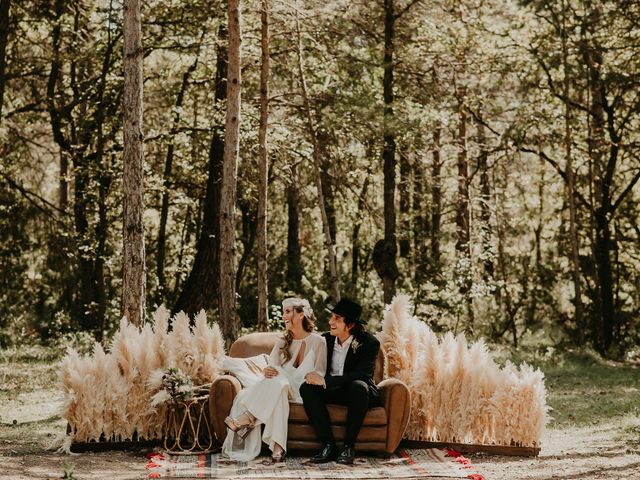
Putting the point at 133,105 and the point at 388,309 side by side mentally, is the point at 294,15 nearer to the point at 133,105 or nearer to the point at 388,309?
the point at 133,105

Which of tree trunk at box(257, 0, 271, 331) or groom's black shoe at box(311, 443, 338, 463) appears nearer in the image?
groom's black shoe at box(311, 443, 338, 463)

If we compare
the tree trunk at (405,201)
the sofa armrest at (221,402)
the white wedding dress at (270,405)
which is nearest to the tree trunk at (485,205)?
the tree trunk at (405,201)

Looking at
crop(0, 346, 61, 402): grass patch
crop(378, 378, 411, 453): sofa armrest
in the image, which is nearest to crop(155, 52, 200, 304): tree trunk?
crop(0, 346, 61, 402): grass patch

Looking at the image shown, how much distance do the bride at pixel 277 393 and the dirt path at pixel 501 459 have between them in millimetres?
892

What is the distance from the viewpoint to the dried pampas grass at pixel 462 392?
862 centimetres

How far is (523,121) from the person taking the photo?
2077 centimetres

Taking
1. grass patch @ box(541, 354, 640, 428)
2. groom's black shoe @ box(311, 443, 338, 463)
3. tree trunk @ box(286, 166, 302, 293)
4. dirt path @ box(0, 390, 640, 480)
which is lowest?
grass patch @ box(541, 354, 640, 428)

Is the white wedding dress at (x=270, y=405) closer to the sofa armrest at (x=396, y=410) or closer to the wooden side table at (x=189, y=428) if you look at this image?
the wooden side table at (x=189, y=428)

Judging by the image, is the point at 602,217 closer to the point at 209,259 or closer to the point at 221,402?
the point at 209,259

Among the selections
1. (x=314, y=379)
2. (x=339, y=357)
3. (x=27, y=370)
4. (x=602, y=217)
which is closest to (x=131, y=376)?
(x=314, y=379)

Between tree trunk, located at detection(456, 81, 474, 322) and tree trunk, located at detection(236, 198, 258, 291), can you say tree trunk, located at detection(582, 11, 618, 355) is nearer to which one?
tree trunk, located at detection(456, 81, 474, 322)

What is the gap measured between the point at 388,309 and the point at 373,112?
8.16 metres

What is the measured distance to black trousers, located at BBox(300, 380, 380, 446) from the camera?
8156mm

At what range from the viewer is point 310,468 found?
25.6 ft
